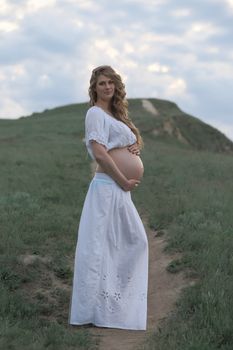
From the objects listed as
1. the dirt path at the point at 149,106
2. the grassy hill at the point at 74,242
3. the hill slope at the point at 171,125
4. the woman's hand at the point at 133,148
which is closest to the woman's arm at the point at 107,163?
the woman's hand at the point at 133,148

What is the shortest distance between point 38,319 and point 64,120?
37.3m

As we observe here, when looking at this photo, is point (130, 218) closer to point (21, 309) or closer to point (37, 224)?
point (21, 309)

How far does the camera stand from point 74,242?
922 cm

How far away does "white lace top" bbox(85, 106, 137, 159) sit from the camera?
19.7ft

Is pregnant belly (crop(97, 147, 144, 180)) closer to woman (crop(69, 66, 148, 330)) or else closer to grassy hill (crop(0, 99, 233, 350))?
woman (crop(69, 66, 148, 330))

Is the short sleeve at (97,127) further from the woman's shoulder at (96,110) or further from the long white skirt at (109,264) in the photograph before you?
the long white skirt at (109,264)

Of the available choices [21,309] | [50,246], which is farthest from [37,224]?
[21,309]

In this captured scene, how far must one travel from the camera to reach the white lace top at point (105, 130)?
5992 millimetres

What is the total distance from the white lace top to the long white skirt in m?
0.35

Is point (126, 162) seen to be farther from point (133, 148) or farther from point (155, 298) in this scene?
point (155, 298)

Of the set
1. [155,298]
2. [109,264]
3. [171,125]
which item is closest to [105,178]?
[109,264]

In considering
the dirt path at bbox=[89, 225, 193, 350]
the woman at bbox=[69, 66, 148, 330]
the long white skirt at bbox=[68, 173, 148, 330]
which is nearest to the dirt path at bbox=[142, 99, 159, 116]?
the dirt path at bbox=[89, 225, 193, 350]

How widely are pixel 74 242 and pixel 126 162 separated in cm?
333

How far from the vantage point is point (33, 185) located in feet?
47.5
